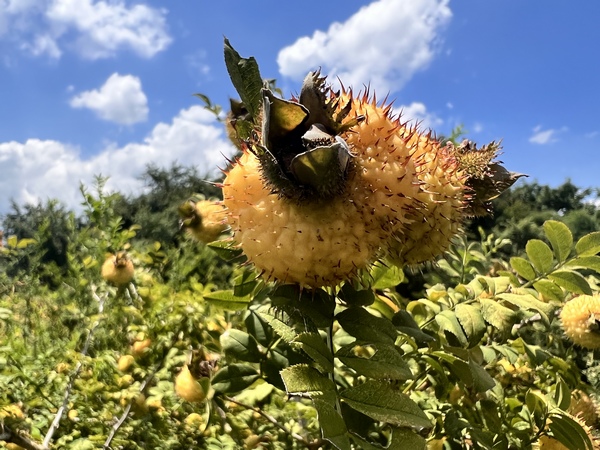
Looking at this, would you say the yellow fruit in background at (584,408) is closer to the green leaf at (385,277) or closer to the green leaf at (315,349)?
the green leaf at (385,277)

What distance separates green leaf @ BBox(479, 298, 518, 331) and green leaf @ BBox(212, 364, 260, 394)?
0.40 m

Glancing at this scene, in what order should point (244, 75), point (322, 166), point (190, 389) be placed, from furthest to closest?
point (190, 389) → point (244, 75) → point (322, 166)

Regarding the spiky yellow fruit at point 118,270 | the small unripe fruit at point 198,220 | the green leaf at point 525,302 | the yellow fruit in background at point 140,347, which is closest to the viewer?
the green leaf at point 525,302

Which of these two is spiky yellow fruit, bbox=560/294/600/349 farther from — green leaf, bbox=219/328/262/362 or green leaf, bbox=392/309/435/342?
green leaf, bbox=219/328/262/362

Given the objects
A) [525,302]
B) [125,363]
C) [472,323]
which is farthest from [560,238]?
[125,363]

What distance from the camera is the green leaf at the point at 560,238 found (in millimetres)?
934

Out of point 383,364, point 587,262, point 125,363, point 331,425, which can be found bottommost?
point 331,425

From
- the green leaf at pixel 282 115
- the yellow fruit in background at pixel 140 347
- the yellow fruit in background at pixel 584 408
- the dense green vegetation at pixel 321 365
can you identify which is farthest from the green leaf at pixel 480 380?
the yellow fruit in background at pixel 140 347

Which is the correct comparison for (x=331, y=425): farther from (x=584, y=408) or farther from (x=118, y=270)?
(x=118, y=270)

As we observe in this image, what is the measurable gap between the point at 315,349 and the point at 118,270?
3.78 ft

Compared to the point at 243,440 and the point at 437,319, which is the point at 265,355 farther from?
the point at 243,440

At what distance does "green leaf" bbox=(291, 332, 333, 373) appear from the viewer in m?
0.59

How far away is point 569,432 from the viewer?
86 centimetres

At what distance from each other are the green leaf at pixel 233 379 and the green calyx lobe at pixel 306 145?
→ 0.45 metres
